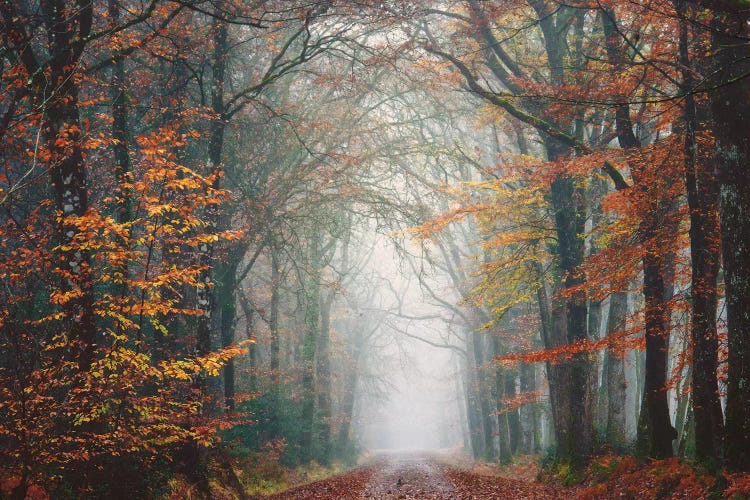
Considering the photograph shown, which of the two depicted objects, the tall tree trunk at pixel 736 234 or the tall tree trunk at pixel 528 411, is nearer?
the tall tree trunk at pixel 736 234

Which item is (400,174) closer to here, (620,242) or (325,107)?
(325,107)

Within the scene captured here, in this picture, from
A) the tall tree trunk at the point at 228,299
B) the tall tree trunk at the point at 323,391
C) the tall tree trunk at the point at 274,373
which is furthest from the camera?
the tall tree trunk at the point at 323,391

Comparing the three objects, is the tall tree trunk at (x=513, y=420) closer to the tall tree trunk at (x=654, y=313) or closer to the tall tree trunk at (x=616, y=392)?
the tall tree trunk at (x=616, y=392)

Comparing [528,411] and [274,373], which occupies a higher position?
[274,373]

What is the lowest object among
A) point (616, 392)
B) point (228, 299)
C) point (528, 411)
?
point (528, 411)

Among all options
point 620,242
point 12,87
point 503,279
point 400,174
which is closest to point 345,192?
point 400,174

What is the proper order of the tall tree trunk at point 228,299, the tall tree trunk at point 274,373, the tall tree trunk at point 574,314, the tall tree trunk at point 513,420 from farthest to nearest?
the tall tree trunk at point 513,420 → the tall tree trunk at point 274,373 → the tall tree trunk at point 228,299 → the tall tree trunk at point 574,314

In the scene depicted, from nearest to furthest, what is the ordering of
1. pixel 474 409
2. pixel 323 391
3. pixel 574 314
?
1. pixel 574 314
2. pixel 323 391
3. pixel 474 409

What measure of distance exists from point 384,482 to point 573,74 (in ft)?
39.3

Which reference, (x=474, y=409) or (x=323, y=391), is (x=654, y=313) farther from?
(x=474, y=409)

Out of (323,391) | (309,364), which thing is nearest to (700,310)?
(309,364)

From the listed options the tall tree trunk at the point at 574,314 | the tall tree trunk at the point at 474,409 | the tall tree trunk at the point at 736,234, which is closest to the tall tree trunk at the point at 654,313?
the tall tree trunk at the point at 574,314

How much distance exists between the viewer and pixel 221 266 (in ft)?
61.4

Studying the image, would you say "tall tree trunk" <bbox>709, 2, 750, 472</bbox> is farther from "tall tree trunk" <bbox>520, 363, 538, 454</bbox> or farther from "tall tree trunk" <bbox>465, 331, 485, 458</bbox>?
"tall tree trunk" <bbox>465, 331, 485, 458</bbox>
